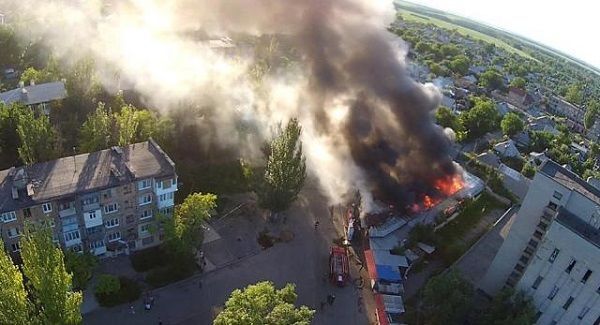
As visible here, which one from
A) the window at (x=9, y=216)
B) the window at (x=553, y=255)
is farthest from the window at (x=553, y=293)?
the window at (x=9, y=216)

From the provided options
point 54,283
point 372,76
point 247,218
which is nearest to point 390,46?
point 372,76

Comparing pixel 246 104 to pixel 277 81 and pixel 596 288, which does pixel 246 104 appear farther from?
pixel 596 288

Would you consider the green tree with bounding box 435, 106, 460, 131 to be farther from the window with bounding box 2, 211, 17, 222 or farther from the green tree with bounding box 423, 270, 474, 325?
the window with bounding box 2, 211, 17, 222

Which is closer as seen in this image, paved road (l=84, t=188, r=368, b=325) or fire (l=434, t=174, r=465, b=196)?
paved road (l=84, t=188, r=368, b=325)

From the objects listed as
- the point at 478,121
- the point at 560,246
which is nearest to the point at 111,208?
the point at 560,246

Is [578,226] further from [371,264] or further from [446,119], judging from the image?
[446,119]

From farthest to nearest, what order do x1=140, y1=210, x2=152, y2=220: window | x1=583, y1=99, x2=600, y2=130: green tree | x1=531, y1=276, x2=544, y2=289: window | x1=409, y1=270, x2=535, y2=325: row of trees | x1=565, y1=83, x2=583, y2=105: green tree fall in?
x1=565, y1=83, x2=583, y2=105: green tree < x1=583, y1=99, x2=600, y2=130: green tree < x1=140, y1=210, x2=152, y2=220: window < x1=531, y1=276, x2=544, y2=289: window < x1=409, y1=270, x2=535, y2=325: row of trees

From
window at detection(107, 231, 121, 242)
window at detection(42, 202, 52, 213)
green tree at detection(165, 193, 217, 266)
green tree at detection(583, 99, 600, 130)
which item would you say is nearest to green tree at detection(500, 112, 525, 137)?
green tree at detection(583, 99, 600, 130)
